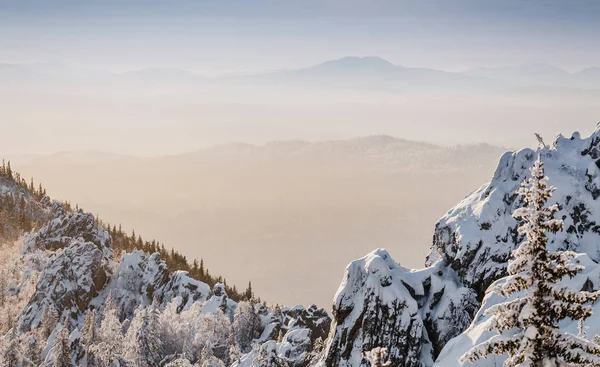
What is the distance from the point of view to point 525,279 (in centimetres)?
1761

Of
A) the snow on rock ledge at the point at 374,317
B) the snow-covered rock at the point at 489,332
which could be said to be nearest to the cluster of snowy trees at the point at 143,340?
the snow on rock ledge at the point at 374,317

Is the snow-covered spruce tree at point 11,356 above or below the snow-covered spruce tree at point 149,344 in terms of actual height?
above

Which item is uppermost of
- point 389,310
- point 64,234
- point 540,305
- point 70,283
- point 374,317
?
point 540,305

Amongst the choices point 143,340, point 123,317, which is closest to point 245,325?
point 143,340

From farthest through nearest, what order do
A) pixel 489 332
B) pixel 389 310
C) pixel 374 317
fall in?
pixel 374 317 → pixel 389 310 → pixel 489 332

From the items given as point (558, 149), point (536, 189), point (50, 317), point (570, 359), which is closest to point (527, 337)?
point (570, 359)

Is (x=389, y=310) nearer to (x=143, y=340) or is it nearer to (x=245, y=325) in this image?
(x=143, y=340)

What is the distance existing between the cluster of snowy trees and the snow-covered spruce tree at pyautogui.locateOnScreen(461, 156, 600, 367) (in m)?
75.0

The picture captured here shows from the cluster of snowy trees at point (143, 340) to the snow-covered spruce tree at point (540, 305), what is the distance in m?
75.0

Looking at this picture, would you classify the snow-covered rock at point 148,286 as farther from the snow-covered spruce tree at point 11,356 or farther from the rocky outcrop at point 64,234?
the snow-covered spruce tree at point 11,356

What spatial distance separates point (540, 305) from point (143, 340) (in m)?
91.2

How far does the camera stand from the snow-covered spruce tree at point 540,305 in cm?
1728

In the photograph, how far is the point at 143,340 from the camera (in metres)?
97.7

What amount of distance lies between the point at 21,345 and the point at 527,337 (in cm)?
10270
